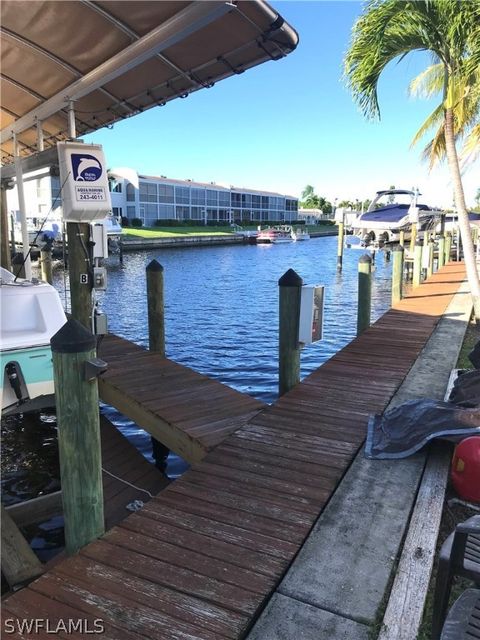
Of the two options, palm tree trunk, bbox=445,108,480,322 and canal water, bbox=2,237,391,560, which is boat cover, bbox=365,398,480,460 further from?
palm tree trunk, bbox=445,108,480,322

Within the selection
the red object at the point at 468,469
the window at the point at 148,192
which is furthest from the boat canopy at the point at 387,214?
the window at the point at 148,192

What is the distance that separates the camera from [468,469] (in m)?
3.42

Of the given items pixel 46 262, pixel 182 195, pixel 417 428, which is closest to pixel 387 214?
pixel 46 262

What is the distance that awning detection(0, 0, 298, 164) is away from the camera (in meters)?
4.55

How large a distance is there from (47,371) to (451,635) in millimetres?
4263

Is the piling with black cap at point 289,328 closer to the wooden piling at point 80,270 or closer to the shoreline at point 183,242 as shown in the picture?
the wooden piling at point 80,270

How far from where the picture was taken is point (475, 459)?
3395 mm

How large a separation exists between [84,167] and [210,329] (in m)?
8.58

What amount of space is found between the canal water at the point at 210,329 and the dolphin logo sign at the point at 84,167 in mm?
3130

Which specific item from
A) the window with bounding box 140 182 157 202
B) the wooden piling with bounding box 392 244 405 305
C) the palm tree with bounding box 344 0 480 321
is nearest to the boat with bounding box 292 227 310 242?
the window with bounding box 140 182 157 202

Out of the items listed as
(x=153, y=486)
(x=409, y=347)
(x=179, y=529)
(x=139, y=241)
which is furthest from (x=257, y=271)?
(x=179, y=529)

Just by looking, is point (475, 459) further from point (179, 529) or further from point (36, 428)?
point (36, 428)
